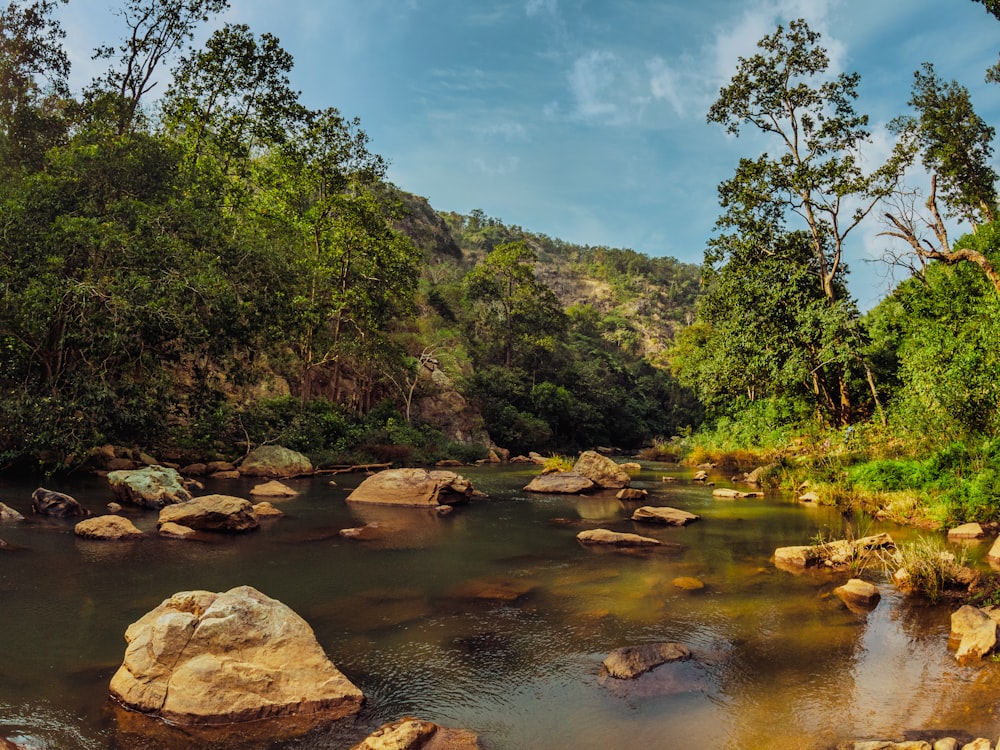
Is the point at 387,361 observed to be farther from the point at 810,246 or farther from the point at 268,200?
the point at 810,246

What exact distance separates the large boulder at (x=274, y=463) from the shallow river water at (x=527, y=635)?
9.21m

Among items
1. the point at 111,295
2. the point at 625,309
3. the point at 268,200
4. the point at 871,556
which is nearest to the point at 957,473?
the point at 871,556

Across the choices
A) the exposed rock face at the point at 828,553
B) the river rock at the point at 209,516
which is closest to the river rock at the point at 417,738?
the exposed rock face at the point at 828,553

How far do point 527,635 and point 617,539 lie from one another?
16.6 ft

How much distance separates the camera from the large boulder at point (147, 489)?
13.3 m

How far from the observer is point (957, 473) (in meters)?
12.9

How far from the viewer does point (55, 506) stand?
12000mm

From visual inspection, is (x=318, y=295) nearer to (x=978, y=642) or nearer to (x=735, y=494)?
(x=735, y=494)

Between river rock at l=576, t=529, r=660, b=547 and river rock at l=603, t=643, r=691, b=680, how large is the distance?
5.09m

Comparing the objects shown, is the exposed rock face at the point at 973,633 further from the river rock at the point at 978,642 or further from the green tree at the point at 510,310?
the green tree at the point at 510,310

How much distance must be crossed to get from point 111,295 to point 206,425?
632 cm

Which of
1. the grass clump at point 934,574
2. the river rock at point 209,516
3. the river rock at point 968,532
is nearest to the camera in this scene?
the grass clump at point 934,574

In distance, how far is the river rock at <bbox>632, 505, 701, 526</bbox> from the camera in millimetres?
13555

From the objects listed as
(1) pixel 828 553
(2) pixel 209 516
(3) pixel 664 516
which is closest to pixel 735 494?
(3) pixel 664 516
